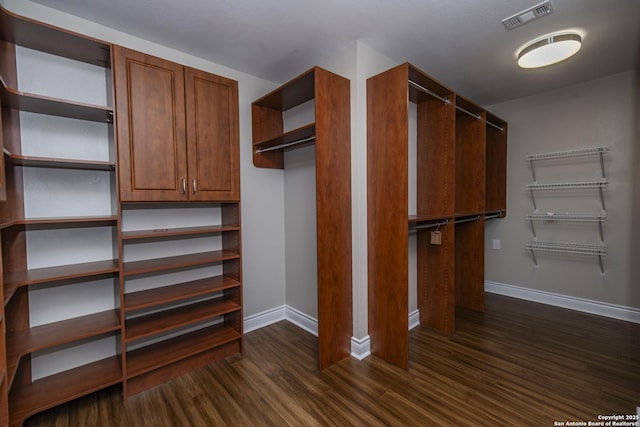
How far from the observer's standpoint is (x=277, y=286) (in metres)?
3.13

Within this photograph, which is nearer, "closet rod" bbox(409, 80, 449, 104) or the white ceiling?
the white ceiling

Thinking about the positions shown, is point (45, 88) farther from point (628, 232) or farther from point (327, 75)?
point (628, 232)

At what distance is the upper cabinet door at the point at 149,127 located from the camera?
182 cm

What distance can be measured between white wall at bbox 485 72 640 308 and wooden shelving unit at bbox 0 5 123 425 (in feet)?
13.9

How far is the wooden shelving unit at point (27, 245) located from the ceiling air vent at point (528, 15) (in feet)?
8.88

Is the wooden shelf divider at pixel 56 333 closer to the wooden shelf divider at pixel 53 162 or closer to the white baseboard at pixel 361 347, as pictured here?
the wooden shelf divider at pixel 53 162

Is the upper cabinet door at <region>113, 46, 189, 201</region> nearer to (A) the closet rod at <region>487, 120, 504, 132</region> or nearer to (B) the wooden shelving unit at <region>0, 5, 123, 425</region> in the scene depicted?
(B) the wooden shelving unit at <region>0, 5, 123, 425</region>

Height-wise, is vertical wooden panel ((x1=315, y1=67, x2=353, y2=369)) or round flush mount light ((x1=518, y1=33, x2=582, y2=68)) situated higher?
round flush mount light ((x1=518, y1=33, x2=582, y2=68))

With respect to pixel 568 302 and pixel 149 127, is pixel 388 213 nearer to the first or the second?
pixel 149 127

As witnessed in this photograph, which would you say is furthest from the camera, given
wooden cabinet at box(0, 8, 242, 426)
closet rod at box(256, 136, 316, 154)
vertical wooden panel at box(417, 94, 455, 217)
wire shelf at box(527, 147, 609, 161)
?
wire shelf at box(527, 147, 609, 161)

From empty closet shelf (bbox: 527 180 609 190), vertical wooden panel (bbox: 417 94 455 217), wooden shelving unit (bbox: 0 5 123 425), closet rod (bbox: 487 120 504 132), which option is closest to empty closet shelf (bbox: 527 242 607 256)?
empty closet shelf (bbox: 527 180 609 190)

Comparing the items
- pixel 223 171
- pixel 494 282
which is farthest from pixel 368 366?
pixel 494 282

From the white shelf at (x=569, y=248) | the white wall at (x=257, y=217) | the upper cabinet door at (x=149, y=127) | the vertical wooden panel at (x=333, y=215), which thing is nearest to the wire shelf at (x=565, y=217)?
the white shelf at (x=569, y=248)

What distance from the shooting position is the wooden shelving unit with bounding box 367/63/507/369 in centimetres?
217
